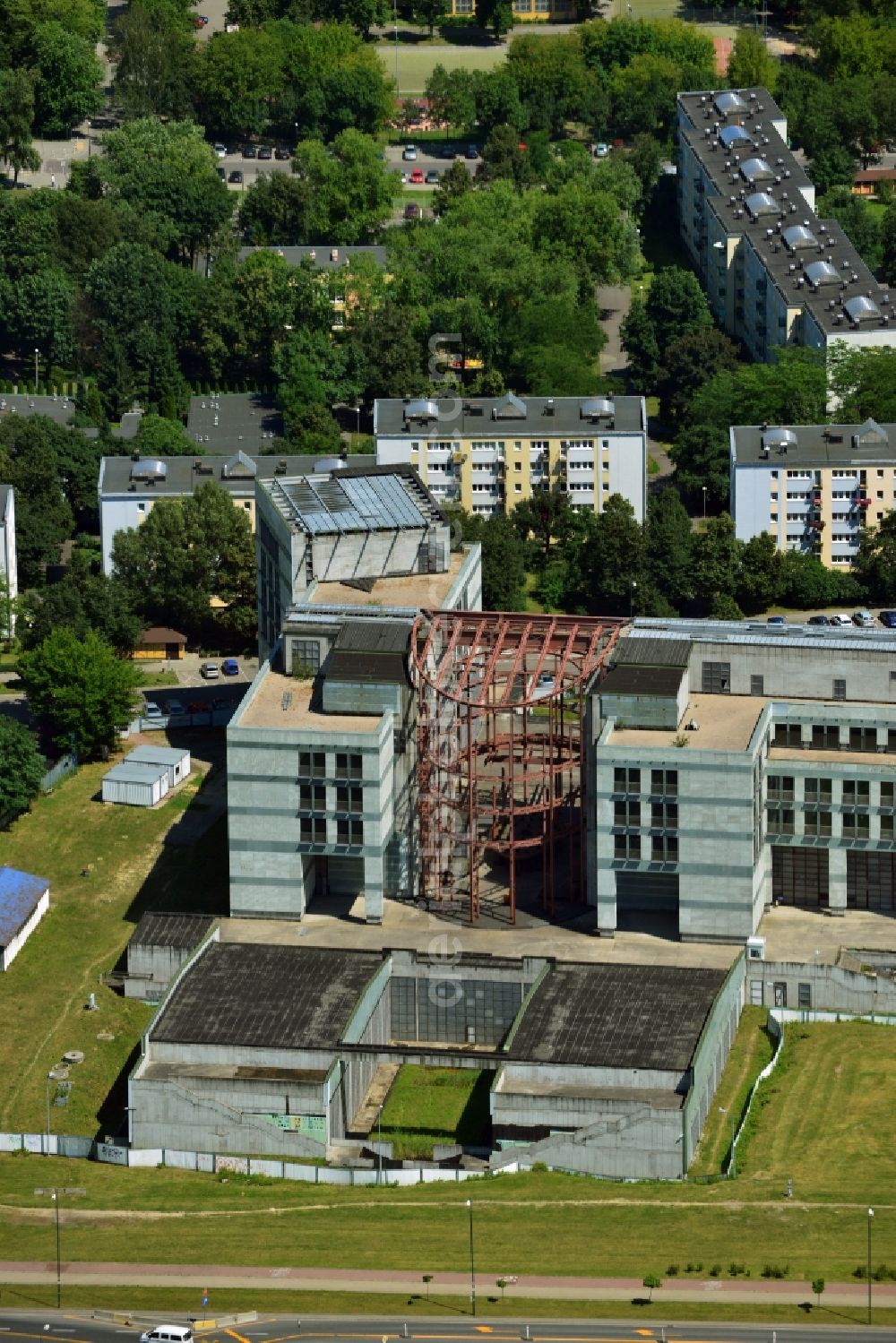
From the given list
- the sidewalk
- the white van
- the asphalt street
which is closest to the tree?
the sidewalk

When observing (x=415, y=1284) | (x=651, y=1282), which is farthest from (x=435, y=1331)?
(x=651, y=1282)

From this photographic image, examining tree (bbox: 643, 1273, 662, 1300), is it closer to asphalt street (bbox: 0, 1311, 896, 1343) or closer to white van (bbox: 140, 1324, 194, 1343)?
asphalt street (bbox: 0, 1311, 896, 1343)

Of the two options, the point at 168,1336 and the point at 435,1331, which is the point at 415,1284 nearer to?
the point at 435,1331

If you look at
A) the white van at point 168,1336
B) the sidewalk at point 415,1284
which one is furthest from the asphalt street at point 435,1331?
the sidewalk at point 415,1284

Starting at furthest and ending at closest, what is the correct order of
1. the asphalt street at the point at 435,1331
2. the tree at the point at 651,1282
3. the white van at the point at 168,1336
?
the tree at the point at 651,1282
the asphalt street at the point at 435,1331
the white van at the point at 168,1336

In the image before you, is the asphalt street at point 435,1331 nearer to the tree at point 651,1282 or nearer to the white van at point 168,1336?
the white van at point 168,1336

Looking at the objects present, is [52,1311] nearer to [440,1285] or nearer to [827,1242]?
[440,1285]
